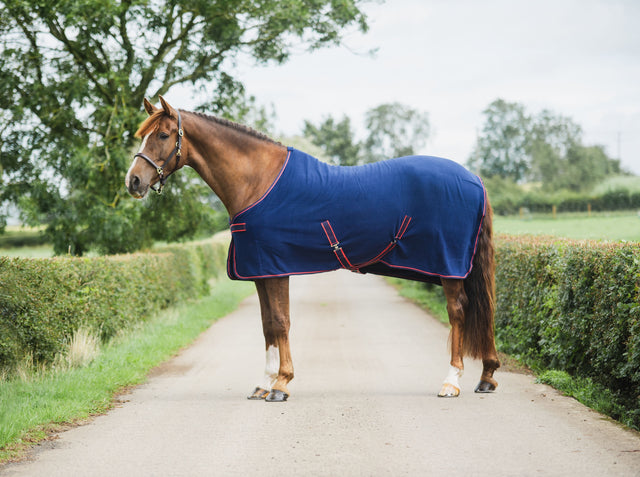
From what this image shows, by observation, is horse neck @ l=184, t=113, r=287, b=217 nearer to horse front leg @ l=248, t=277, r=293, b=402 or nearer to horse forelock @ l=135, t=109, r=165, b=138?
horse forelock @ l=135, t=109, r=165, b=138

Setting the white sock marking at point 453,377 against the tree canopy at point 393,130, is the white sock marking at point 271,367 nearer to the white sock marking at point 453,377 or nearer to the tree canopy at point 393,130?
the white sock marking at point 453,377

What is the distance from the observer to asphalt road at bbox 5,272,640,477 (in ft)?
13.3

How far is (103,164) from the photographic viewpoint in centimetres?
1333

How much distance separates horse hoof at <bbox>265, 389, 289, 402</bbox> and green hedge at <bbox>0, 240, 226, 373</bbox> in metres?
2.63

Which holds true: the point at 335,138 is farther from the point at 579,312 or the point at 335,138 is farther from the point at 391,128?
the point at 579,312

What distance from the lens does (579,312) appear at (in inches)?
241

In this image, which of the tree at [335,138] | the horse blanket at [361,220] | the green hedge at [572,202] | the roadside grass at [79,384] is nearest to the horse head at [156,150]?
the horse blanket at [361,220]

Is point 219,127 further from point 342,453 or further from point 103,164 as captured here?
point 103,164

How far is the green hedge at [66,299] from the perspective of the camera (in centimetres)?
646

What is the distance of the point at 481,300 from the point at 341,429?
2186mm

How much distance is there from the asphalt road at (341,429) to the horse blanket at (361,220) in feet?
4.15

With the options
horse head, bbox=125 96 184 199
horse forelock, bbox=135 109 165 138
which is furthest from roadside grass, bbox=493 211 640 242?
horse forelock, bbox=135 109 165 138

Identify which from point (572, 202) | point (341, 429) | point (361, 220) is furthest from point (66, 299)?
point (572, 202)

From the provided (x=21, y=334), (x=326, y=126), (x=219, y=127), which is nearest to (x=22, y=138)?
(x=21, y=334)
